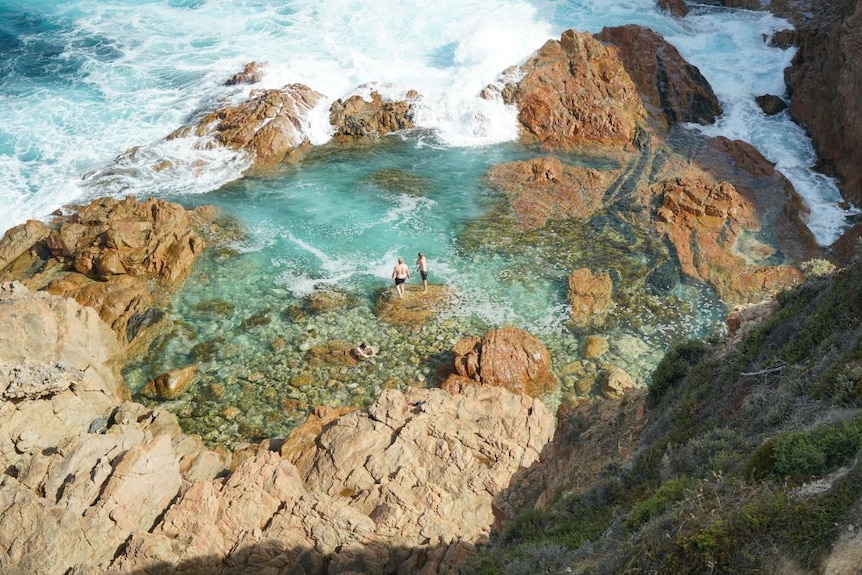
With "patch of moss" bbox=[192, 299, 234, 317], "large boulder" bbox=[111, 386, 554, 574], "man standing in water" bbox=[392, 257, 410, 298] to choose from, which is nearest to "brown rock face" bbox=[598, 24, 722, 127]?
"man standing in water" bbox=[392, 257, 410, 298]

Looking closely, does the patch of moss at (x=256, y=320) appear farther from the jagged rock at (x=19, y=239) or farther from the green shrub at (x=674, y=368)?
the green shrub at (x=674, y=368)

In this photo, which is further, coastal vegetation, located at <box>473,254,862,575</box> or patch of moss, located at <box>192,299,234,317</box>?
patch of moss, located at <box>192,299,234,317</box>

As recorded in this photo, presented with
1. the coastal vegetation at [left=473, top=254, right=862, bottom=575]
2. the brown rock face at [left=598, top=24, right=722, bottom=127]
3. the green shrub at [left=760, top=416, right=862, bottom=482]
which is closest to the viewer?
the coastal vegetation at [left=473, top=254, right=862, bottom=575]

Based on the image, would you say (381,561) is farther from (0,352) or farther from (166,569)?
(0,352)

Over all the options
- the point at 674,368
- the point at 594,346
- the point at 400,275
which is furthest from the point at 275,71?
the point at 674,368

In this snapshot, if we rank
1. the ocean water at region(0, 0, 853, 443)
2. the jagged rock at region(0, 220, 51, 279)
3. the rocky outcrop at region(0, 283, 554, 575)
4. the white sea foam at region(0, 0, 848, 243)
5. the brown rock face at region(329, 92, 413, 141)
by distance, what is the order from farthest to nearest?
1. the brown rock face at region(329, 92, 413, 141)
2. the white sea foam at region(0, 0, 848, 243)
3. the jagged rock at region(0, 220, 51, 279)
4. the ocean water at region(0, 0, 853, 443)
5. the rocky outcrop at region(0, 283, 554, 575)

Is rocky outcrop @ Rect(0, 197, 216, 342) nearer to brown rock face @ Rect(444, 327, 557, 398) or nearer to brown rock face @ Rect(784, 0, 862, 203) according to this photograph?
brown rock face @ Rect(444, 327, 557, 398)

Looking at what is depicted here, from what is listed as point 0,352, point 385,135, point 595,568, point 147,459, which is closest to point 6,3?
Answer: point 385,135
